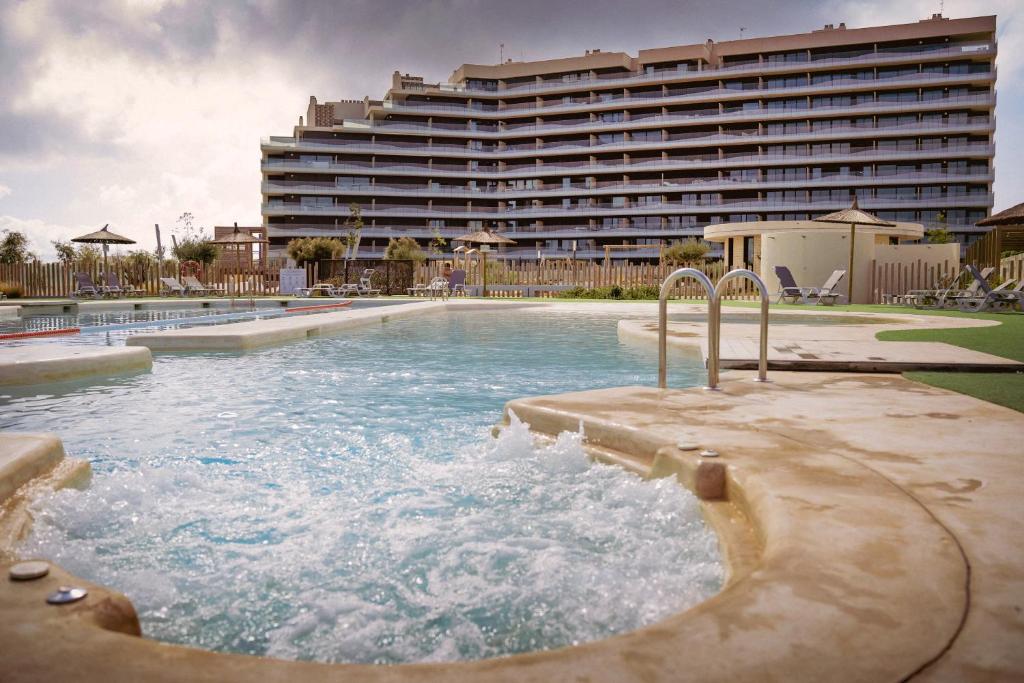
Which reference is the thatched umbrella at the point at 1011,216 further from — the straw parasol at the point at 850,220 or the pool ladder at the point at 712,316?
the pool ladder at the point at 712,316

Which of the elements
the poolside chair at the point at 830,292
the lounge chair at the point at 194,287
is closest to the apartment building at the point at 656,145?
the lounge chair at the point at 194,287

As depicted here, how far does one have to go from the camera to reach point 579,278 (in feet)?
91.1

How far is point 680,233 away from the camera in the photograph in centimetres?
6425

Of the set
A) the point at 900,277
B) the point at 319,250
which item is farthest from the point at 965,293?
the point at 319,250

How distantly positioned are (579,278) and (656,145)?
41758mm

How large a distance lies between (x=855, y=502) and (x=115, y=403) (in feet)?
17.7

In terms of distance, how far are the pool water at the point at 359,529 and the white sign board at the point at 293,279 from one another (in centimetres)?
2267

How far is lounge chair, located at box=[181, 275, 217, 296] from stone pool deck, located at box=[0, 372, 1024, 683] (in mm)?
28581

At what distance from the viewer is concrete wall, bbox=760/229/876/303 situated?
69.9 ft

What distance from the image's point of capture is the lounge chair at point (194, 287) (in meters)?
28.5

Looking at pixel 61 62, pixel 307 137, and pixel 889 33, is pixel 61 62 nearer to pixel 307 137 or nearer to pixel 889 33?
pixel 307 137

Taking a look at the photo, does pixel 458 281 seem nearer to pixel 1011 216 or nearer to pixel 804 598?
pixel 1011 216

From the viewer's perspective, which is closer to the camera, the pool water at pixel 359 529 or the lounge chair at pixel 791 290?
the pool water at pixel 359 529

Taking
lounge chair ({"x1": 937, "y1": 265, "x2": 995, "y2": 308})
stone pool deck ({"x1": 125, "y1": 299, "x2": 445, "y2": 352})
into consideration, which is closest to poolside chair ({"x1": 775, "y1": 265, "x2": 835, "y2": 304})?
lounge chair ({"x1": 937, "y1": 265, "x2": 995, "y2": 308})
